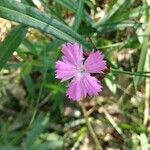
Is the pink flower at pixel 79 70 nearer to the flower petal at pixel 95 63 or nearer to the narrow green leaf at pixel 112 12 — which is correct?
the flower petal at pixel 95 63

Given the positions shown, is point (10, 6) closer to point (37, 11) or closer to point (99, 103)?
point (37, 11)

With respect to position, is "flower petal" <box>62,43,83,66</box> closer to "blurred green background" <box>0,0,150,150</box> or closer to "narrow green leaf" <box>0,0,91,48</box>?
"narrow green leaf" <box>0,0,91,48</box>

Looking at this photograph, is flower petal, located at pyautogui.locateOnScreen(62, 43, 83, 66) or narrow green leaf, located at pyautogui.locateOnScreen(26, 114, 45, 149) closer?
flower petal, located at pyautogui.locateOnScreen(62, 43, 83, 66)

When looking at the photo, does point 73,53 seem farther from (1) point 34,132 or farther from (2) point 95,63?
(1) point 34,132

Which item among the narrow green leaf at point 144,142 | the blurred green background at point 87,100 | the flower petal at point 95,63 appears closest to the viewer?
the flower petal at point 95,63

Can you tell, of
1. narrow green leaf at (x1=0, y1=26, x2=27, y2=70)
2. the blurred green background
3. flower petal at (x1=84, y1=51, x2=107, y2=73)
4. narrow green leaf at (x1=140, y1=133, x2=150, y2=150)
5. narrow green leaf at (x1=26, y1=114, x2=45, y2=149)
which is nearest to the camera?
flower petal at (x1=84, y1=51, x2=107, y2=73)

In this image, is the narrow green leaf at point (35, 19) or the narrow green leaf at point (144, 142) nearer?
the narrow green leaf at point (35, 19)

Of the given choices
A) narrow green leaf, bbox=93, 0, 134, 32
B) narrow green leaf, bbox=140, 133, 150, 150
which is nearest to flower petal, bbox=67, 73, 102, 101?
narrow green leaf, bbox=93, 0, 134, 32

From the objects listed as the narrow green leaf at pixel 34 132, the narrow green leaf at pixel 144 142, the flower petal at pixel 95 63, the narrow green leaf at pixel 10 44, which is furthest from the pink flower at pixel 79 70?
the narrow green leaf at pixel 34 132

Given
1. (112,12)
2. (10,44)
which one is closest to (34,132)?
(112,12)
